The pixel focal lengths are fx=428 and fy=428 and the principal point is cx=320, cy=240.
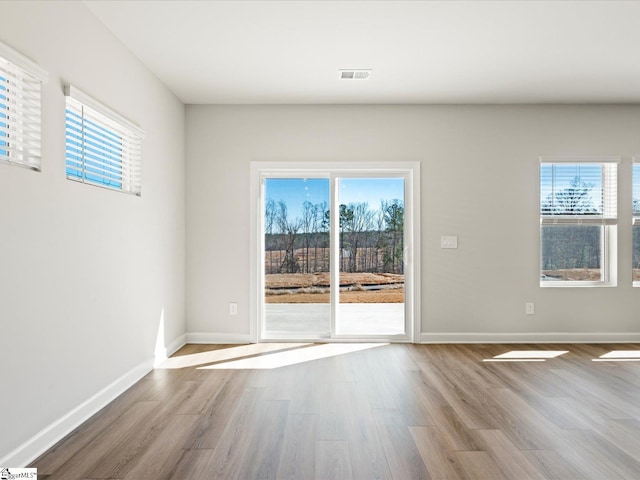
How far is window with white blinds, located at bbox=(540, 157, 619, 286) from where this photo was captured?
16.4 ft

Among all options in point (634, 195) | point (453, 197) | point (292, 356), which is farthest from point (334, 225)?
point (634, 195)

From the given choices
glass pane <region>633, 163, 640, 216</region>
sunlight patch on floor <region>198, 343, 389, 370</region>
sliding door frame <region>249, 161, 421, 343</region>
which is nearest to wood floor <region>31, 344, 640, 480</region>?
sunlight patch on floor <region>198, 343, 389, 370</region>

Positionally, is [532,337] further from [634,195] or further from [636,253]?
[634,195]

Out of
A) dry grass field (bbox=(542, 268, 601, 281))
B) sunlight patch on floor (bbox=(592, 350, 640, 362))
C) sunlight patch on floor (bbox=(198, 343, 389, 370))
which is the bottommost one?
sunlight patch on floor (bbox=(198, 343, 389, 370))

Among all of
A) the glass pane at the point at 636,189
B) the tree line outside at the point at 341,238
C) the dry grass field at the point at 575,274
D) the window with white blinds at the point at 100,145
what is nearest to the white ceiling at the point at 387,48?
the window with white blinds at the point at 100,145

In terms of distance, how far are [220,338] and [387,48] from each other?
11.5 ft

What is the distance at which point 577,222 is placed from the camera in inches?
197

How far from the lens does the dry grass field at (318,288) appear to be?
507cm

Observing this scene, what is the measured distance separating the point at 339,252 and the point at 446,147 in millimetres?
1748

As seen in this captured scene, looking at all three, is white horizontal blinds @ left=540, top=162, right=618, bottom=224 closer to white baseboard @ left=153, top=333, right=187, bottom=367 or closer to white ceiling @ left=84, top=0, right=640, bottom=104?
white ceiling @ left=84, top=0, right=640, bottom=104

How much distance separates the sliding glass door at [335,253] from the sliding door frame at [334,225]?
0.06 ft

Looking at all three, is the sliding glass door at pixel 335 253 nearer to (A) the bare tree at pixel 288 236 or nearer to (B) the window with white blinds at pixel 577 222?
(A) the bare tree at pixel 288 236

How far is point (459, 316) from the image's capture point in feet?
16.3

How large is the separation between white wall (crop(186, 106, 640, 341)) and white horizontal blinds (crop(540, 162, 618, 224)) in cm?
15
